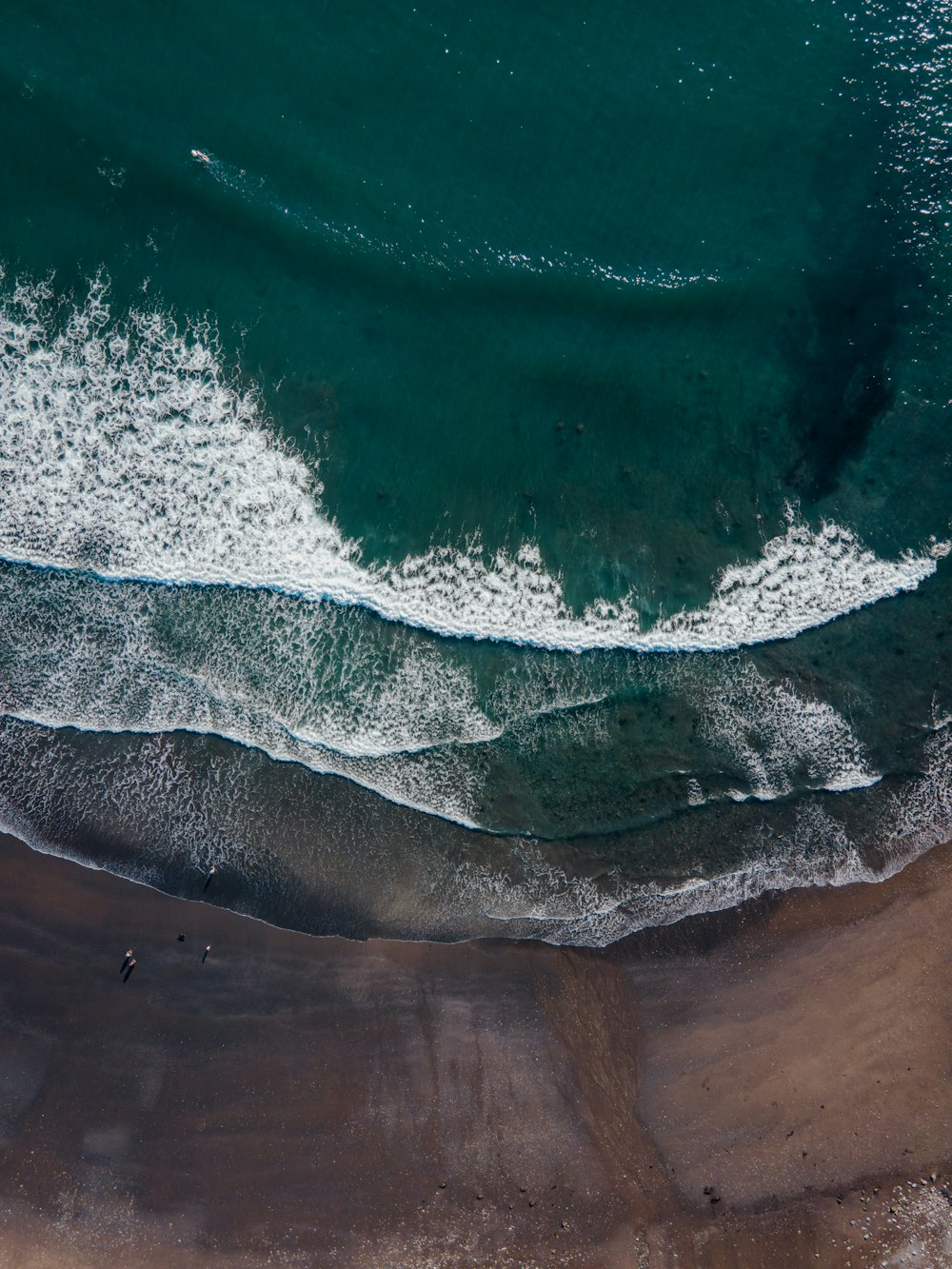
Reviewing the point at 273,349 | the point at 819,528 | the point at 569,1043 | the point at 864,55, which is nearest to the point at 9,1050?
the point at 569,1043

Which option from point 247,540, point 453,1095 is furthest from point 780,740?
point 247,540

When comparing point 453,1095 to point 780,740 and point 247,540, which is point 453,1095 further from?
point 247,540

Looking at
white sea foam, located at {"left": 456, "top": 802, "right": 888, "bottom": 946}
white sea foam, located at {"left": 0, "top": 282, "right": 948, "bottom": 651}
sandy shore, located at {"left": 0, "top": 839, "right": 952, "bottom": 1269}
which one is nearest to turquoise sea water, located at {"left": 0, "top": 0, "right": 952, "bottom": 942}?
white sea foam, located at {"left": 0, "top": 282, "right": 948, "bottom": 651}

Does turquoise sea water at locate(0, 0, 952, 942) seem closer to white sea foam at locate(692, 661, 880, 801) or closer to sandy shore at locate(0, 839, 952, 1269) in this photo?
white sea foam at locate(692, 661, 880, 801)

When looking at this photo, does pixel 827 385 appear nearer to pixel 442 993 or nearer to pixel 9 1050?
pixel 442 993

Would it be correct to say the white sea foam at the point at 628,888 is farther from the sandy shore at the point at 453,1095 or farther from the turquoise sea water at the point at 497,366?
the turquoise sea water at the point at 497,366

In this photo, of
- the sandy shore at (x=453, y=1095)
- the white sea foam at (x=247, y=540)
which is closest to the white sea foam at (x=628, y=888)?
the sandy shore at (x=453, y=1095)
